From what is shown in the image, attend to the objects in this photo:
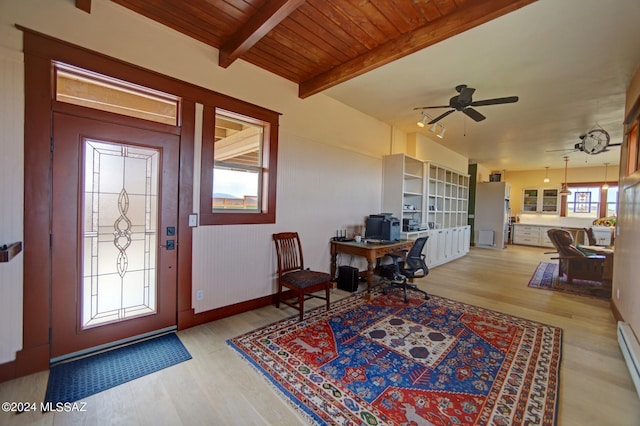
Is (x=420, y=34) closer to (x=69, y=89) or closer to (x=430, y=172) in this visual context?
(x=69, y=89)

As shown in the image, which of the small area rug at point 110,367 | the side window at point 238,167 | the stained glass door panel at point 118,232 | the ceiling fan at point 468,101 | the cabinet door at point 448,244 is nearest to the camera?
the small area rug at point 110,367

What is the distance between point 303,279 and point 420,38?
107 inches

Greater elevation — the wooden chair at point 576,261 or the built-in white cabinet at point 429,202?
the built-in white cabinet at point 429,202

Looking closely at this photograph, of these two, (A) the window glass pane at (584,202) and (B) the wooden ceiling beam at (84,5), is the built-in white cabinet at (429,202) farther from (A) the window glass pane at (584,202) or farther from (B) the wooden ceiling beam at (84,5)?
(A) the window glass pane at (584,202)

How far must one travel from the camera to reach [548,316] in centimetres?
339

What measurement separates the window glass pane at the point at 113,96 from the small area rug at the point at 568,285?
616 centimetres

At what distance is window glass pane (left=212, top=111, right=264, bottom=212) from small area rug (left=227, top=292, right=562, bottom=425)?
4.93 ft

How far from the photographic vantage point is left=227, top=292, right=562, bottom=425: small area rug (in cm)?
176

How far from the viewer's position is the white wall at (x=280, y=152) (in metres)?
1.92

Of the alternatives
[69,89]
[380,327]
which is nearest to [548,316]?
[380,327]

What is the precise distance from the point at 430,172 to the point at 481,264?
2.66m

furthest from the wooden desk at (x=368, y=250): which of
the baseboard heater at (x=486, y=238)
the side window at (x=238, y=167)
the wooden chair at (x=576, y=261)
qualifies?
the baseboard heater at (x=486, y=238)

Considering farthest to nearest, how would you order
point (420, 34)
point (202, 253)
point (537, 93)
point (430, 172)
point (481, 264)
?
point (481, 264)
point (430, 172)
point (537, 93)
point (202, 253)
point (420, 34)

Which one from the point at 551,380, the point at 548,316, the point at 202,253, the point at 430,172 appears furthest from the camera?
the point at 430,172
